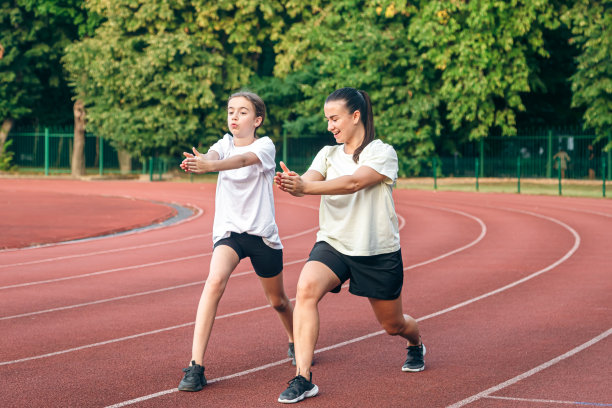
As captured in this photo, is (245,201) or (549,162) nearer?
(245,201)

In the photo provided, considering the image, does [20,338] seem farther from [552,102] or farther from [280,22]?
[552,102]

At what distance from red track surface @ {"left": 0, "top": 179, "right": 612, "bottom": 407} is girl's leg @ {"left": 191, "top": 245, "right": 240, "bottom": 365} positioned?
11.8 inches

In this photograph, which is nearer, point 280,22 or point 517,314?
point 517,314

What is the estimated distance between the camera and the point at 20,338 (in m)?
7.43

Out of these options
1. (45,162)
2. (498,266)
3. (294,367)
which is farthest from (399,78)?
(294,367)

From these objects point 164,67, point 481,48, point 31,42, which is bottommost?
point 164,67

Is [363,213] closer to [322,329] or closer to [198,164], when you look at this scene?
[198,164]

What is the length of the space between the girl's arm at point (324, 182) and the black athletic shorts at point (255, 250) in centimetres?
77

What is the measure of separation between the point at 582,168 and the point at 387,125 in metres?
7.83

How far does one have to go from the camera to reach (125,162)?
1694 inches

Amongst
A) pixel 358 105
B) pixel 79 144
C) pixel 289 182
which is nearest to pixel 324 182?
pixel 289 182

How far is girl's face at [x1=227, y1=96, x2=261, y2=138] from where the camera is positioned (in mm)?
6113

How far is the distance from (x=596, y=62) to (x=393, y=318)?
29.8 m

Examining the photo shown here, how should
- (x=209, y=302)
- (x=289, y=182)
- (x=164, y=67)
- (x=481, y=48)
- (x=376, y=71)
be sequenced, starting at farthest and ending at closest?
(x=164, y=67), (x=376, y=71), (x=481, y=48), (x=209, y=302), (x=289, y=182)
